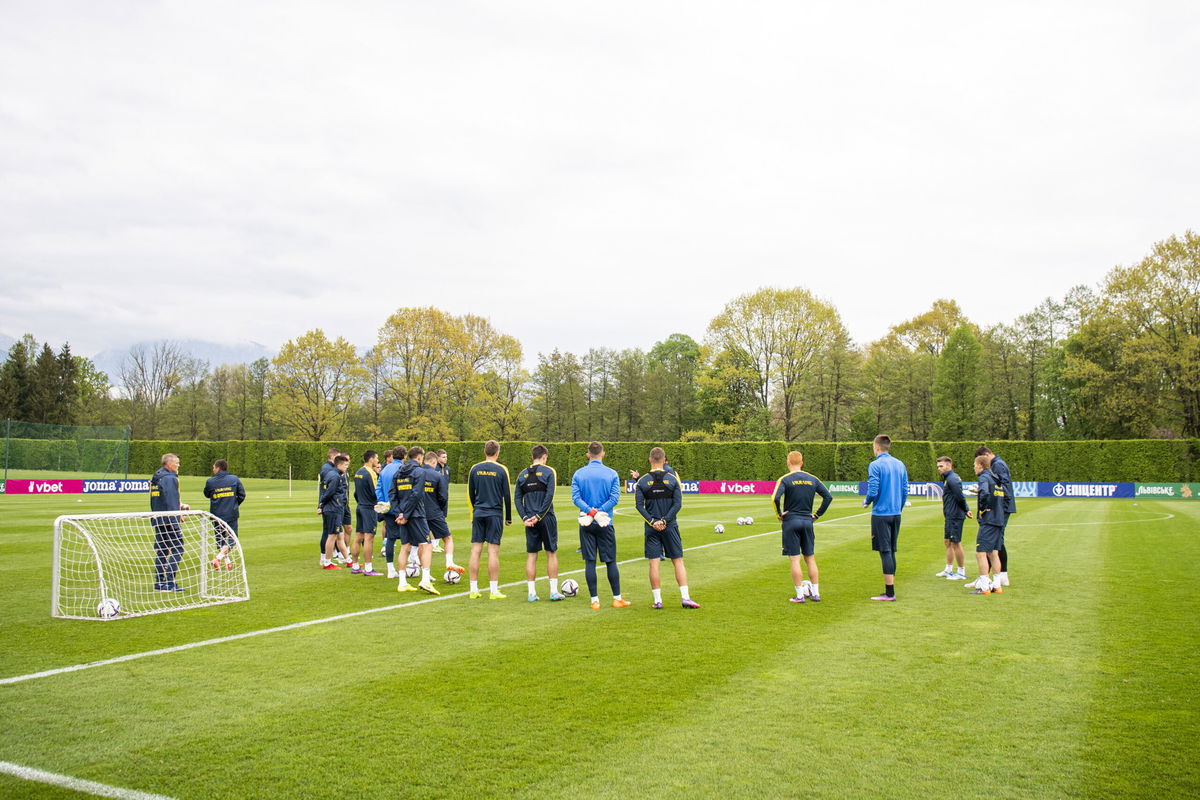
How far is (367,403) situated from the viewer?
6862 cm

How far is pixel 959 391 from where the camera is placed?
5938 centimetres

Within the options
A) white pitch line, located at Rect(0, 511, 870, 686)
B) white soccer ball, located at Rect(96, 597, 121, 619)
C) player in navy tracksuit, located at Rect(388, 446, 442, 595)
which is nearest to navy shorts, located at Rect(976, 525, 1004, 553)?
white pitch line, located at Rect(0, 511, 870, 686)

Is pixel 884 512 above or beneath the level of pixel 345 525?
above

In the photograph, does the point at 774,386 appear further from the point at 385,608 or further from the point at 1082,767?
the point at 1082,767

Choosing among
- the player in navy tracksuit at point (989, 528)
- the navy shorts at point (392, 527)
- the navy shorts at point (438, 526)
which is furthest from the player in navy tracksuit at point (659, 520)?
the player in navy tracksuit at point (989, 528)

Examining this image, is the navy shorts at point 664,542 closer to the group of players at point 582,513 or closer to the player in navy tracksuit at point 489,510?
the group of players at point 582,513

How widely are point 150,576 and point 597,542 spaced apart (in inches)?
306

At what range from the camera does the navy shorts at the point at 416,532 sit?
446 inches

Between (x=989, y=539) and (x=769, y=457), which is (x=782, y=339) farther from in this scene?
(x=989, y=539)

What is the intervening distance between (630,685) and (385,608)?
15.0 feet

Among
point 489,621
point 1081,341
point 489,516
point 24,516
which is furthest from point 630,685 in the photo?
point 1081,341

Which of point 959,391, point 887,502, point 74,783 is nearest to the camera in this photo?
point 74,783

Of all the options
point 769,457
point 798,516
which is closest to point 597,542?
point 798,516

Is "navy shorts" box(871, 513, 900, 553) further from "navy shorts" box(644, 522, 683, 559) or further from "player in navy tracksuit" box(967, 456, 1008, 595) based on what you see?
"navy shorts" box(644, 522, 683, 559)
